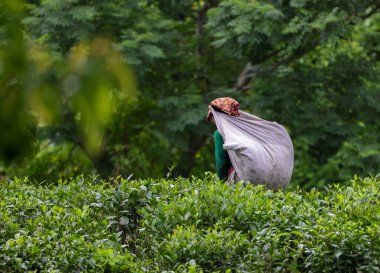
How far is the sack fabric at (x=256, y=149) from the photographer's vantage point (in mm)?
6645

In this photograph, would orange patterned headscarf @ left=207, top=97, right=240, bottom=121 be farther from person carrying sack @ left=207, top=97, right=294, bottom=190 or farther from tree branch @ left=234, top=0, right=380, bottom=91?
tree branch @ left=234, top=0, right=380, bottom=91

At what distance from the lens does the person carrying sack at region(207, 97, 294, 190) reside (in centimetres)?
665

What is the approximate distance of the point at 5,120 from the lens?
16.0 feet

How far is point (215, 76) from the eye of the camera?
14.6 m

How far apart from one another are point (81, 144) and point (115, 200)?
29.1ft

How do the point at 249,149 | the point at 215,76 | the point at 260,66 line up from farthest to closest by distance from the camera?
the point at 215,76 → the point at 260,66 → the point at 249,149

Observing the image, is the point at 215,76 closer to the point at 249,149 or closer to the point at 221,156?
the point at 221,156

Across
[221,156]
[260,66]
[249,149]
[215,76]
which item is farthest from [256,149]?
[215,76]

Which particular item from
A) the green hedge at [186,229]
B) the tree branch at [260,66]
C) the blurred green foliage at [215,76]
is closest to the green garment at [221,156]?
the green hedge at [186,229]

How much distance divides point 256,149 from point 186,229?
4.68ft

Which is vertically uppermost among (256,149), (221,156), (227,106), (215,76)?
(227,106)

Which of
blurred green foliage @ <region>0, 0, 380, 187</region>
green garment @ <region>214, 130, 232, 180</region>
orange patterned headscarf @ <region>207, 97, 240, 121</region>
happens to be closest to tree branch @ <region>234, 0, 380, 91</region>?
blurred green foliage @ <region>0, 0, 380, 187</region>

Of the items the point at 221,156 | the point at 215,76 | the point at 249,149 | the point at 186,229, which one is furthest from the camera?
the point at 215,76

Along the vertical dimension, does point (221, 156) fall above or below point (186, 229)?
below
